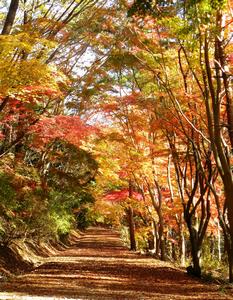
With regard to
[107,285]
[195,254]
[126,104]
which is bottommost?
[107,285]

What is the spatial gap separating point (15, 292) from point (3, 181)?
4.32 meters

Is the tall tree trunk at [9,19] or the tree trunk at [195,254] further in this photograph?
the tree trunk at [195,254]

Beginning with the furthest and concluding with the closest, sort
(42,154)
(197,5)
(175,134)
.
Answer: (42,154), (175,134), (197,5)

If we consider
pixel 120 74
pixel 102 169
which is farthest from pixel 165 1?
pixel 102 169

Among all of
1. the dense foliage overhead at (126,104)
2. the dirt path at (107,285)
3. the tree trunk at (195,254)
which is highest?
the dense foliage overhead at (126,104)

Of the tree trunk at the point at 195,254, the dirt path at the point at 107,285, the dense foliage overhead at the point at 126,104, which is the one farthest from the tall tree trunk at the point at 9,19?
the tree trunk at the point at 195,254

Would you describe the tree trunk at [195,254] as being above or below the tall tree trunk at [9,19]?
below

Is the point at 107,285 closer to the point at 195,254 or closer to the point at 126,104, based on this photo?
the point at 195,254

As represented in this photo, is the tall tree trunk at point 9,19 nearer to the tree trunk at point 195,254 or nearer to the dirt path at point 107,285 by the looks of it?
the dirt path at point 107,285

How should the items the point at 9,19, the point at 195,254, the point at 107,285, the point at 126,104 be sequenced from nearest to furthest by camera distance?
the point at 9,19 < the point at 107,285 < the point at 195,254 < the point at 126,104

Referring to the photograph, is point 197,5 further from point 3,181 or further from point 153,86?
point 153,86

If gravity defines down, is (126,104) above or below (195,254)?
above

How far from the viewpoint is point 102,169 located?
71.3ft

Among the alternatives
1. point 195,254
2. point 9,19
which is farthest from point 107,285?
point 9,19
